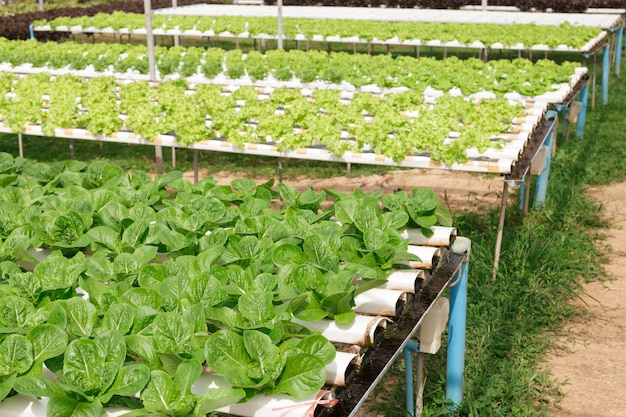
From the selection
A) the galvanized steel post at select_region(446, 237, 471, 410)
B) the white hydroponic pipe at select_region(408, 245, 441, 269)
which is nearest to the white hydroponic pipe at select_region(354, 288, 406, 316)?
the white hydroponic pipe at select_region(408, 245, 441, 269)

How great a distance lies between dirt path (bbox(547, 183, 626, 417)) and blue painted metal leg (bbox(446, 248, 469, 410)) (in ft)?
2.20

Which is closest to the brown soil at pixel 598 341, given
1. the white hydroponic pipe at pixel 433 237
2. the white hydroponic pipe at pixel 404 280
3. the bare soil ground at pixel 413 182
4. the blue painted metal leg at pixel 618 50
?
the bare soil ground at pixel 413 182

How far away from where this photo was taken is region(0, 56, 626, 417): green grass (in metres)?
3.94

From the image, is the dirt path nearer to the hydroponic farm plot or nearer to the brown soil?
the brown soil

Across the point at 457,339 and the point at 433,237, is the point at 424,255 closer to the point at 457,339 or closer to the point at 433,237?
the point at 433,237

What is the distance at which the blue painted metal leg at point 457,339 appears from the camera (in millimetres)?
3229

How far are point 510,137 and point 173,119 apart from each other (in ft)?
7.86

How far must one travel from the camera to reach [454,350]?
11.0ft

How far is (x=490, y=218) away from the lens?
247 inches

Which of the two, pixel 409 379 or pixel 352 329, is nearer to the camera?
pixel 352 329

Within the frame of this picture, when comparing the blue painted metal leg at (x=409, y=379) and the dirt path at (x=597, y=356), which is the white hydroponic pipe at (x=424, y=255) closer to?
the blue painted metal leg at (x=409, y=379)

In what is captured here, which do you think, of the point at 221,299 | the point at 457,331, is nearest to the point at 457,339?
the point at 457,331

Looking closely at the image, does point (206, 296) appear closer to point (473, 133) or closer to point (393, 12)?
point (473, 133)

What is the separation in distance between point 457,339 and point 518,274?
1880 millimetres
